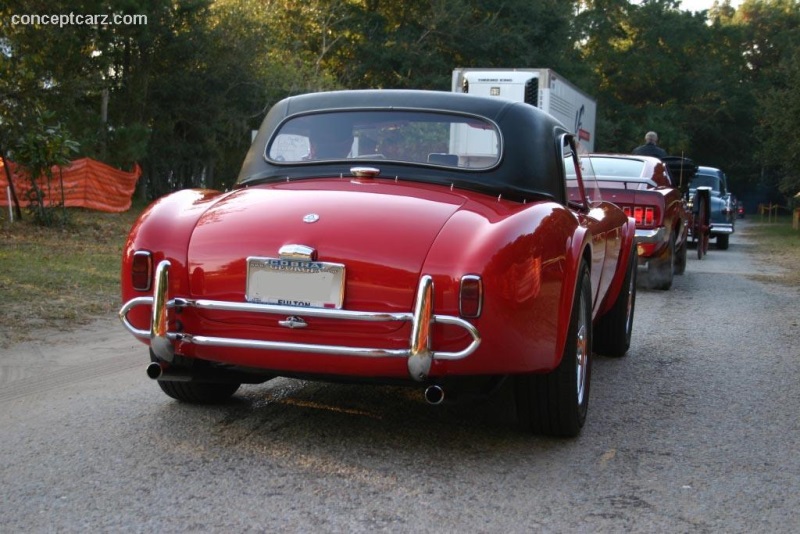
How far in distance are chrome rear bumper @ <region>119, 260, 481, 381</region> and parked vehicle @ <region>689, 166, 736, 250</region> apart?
19.1 meters

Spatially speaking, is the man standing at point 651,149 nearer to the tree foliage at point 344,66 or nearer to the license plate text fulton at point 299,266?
the tree foliage at point 344,66

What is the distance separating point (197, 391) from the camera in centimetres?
510

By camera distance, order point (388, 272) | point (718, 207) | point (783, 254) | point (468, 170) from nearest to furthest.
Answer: point (388, 272) → point (468, 170) → point (783, 254) → point (718, 207)

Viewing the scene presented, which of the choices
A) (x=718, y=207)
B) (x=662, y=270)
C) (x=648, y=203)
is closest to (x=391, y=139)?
(x=648, y=203)

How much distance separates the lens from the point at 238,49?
31.2 metres

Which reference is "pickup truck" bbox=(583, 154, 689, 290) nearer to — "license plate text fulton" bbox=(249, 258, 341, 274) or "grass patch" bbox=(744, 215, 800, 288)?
"grass patch" bbox=(744, 215, 800, 288)

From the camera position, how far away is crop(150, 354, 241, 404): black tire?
5.08 m

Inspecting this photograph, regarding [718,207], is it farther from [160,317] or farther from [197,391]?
[160,317]

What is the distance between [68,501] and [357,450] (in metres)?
1.24

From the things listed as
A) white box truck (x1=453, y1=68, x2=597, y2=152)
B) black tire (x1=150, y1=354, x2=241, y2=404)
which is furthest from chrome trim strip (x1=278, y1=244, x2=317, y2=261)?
white box truck (x1=453, y1=68, x2=597, y2=152)

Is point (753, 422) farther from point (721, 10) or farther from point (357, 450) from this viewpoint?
point (721, 10)

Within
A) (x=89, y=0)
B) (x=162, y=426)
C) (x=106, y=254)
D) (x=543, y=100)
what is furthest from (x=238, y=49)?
(x=162, y=426)

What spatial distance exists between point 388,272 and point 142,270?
3.57 ft

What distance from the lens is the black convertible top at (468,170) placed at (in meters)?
4.91
